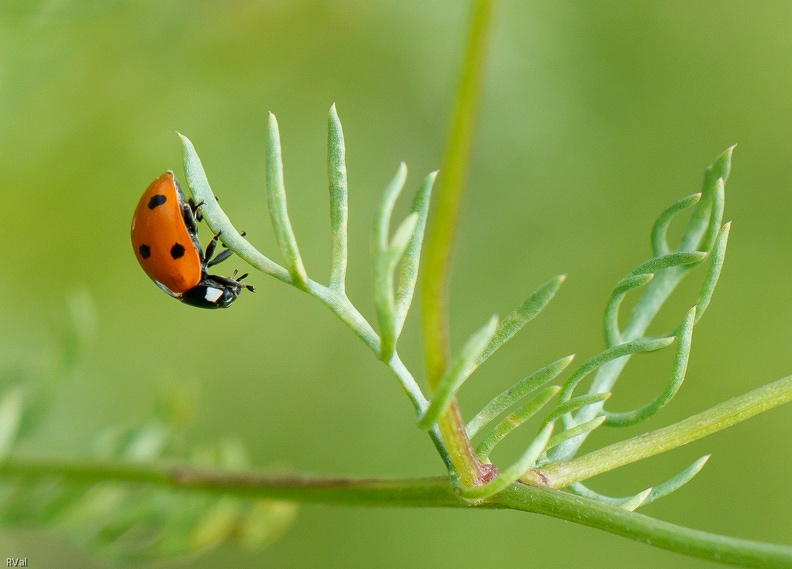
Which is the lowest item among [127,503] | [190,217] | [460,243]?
[460,243]

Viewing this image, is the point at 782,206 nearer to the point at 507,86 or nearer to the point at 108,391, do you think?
the point at 507,86

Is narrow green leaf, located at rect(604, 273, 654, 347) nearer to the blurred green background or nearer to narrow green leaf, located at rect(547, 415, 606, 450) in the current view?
narrow green leaf, located at rect(547, 415, 606, 450)

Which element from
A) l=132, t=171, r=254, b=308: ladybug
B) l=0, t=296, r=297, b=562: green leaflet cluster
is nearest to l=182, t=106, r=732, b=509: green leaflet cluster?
l=0, t=296, r=297, b=562: green leaflet cluster

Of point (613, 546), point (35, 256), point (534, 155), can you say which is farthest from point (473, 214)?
point (35, 256)

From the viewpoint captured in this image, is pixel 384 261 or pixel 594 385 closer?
pixel 384 261

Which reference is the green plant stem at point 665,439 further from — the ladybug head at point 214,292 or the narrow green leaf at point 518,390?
the ladybug head at point 214,292

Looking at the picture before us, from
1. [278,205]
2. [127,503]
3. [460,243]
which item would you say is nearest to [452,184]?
[278,205]

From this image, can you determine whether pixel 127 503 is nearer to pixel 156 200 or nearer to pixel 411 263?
pixel 156 200
